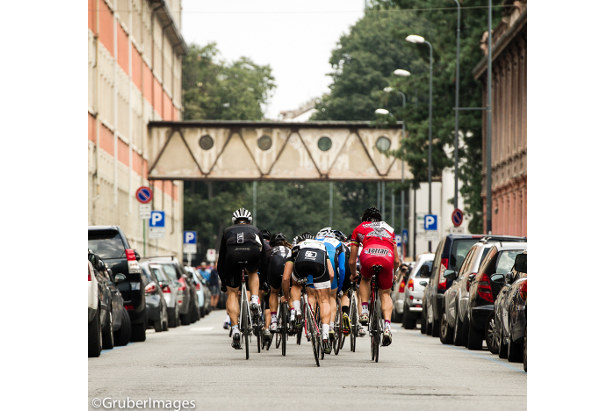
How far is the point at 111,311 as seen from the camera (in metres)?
23.1

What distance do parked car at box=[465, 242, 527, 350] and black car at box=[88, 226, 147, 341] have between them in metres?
5.41

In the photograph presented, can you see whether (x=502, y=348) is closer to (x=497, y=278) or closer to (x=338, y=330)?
(x=497, y=278)

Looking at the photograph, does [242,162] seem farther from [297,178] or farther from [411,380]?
[411,380]

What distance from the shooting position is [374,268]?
1920cm

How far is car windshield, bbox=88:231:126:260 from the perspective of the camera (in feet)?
81.2

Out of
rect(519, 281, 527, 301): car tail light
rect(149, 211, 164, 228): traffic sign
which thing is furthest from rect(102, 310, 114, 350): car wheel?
rect(149, 211, 164, 228): traffic sign

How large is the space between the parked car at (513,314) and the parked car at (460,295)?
242 centimetres

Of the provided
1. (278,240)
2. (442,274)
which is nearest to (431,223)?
(442,274)

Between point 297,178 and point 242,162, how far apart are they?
8.06 ft

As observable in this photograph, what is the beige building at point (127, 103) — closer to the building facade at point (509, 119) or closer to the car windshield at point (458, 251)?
the building facade at point (509, 119)

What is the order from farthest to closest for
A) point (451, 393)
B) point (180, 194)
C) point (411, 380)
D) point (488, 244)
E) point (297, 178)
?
point (180, 194) → point (297, 178) → point (488, 244) → point (411, 380) → point (451, 393)

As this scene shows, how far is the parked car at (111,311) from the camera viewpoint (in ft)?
72.6

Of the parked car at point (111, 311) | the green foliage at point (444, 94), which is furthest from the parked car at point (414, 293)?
the green foliage at point (444, 94)
